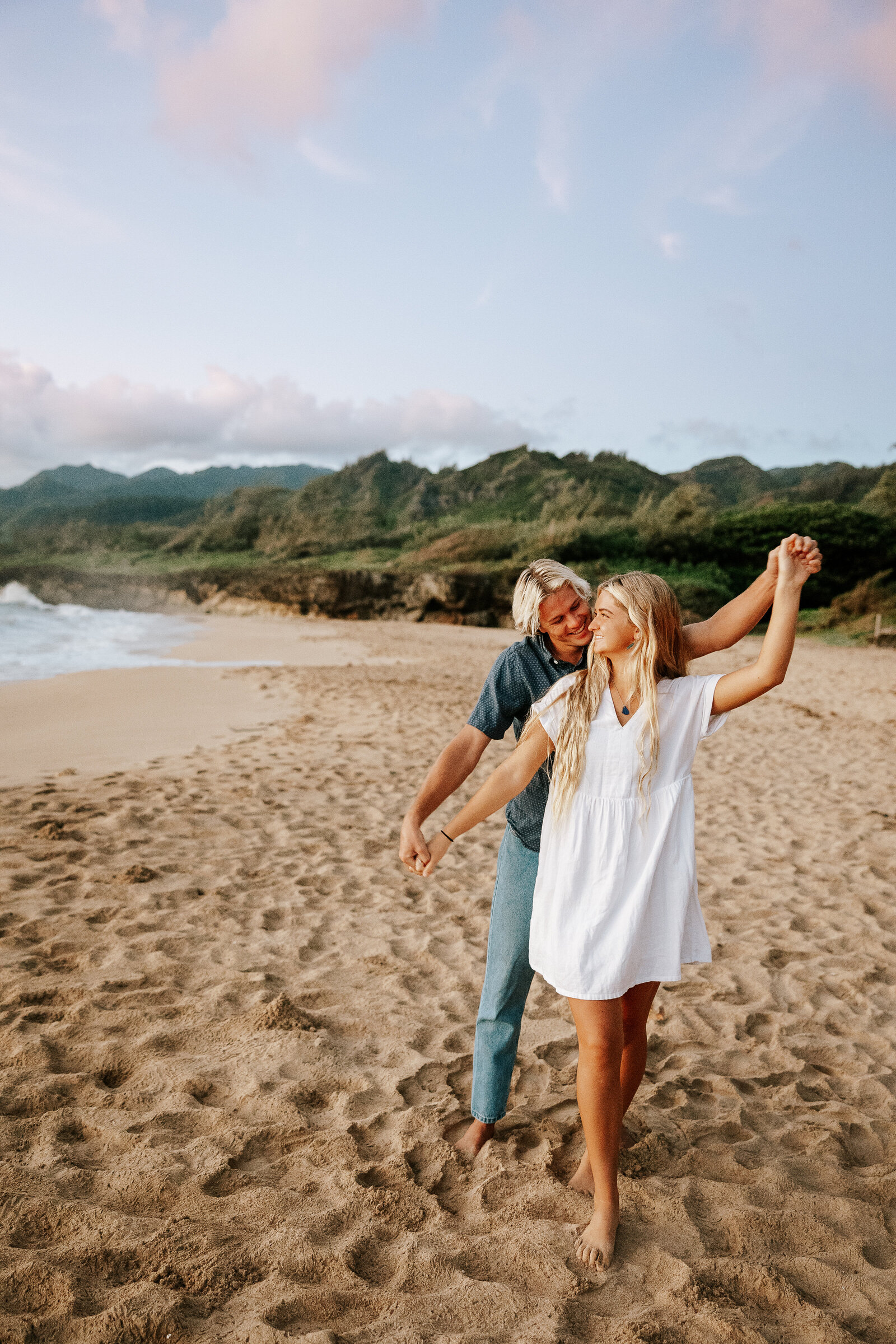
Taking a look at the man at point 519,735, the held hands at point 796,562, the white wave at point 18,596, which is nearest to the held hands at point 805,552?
the held hands at point 796,562

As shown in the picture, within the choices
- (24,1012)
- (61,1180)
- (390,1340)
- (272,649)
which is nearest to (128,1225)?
(61,1180)

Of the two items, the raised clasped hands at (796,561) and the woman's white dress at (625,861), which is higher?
the raised clasped hands at (796,561)

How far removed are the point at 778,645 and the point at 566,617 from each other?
21.9 inches

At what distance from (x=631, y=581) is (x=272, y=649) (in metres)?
15.5

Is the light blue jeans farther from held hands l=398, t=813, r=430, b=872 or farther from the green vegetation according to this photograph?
the green vegetation

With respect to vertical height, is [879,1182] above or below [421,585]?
below

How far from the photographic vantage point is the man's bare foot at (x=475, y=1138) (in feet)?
8.00

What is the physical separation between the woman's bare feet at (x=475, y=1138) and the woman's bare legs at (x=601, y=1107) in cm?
46

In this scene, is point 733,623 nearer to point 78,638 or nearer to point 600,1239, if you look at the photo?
point 600,1239

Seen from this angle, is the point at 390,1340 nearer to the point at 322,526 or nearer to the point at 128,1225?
the point at 128,1225

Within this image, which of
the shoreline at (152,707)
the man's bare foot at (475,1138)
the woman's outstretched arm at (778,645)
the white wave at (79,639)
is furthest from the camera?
the white wave at (79,639)

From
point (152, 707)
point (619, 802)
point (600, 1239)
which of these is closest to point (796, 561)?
point (619, 802)

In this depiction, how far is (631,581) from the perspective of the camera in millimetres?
1873

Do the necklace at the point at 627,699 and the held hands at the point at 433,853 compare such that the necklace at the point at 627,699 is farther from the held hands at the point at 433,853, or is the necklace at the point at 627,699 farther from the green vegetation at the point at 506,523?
the green vegetation at the point at 506,523
